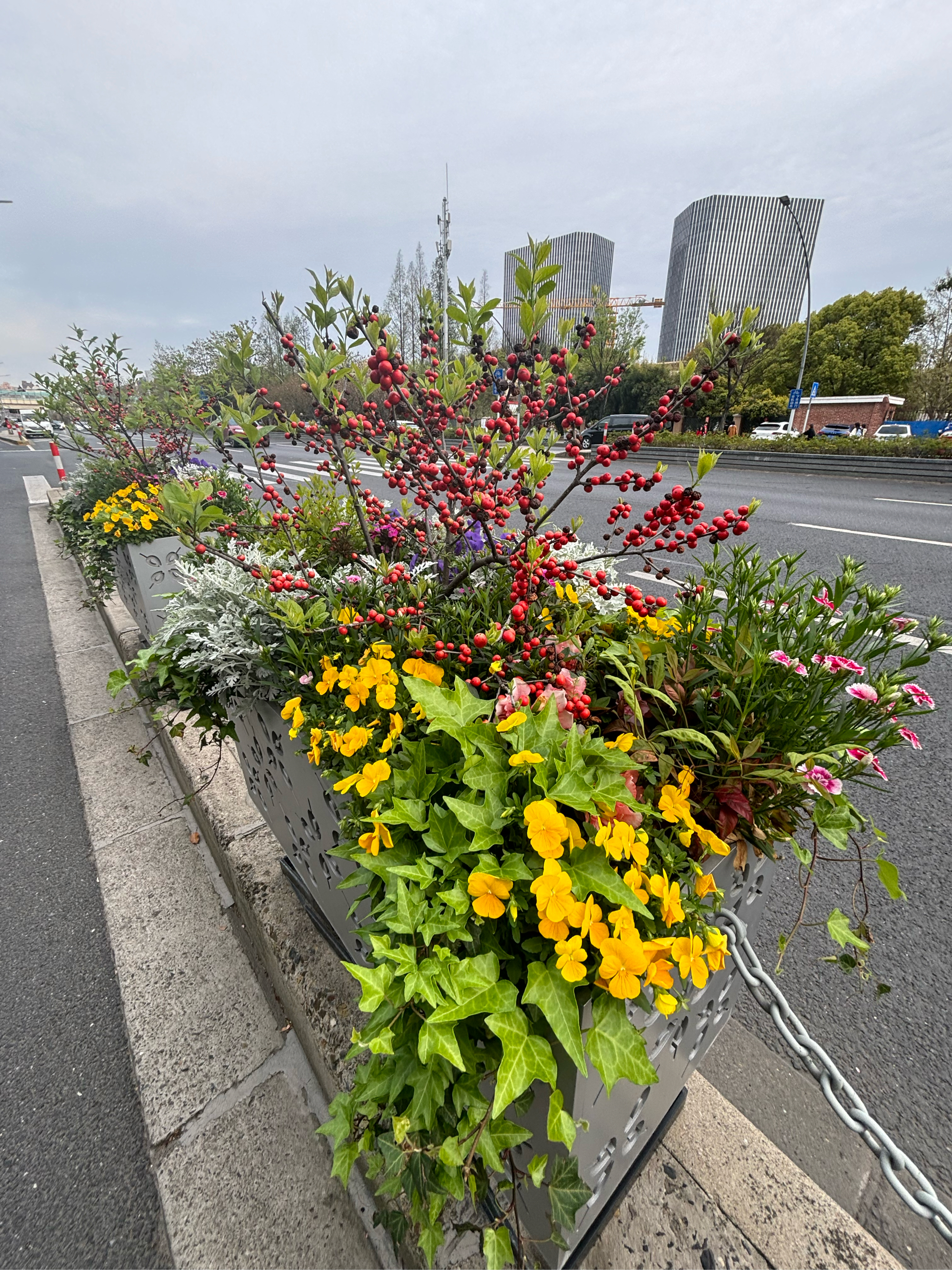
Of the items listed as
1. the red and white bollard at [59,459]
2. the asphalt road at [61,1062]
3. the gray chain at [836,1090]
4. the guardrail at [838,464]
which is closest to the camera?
the gray chain at [836,1090]

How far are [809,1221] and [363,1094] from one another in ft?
3.72

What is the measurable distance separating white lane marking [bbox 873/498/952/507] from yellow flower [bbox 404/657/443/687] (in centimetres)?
1313

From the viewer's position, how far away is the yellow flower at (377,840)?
92 cm

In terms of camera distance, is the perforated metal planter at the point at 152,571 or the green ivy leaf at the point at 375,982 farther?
the perforated metal planter at the point at 152,571

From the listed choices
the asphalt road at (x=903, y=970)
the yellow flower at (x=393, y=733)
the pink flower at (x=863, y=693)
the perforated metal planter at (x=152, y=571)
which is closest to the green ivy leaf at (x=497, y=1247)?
the yellow flower at (x=393, y=733)

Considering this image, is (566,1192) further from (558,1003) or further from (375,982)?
(375,982)

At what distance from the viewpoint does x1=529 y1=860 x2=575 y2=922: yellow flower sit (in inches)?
30.2

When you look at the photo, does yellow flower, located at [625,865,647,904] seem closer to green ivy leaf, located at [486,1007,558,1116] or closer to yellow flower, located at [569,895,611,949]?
yellow flower, located at [569,895,611,949]

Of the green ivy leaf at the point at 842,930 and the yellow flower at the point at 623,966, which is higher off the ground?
the yellow flower at the point at 623,966

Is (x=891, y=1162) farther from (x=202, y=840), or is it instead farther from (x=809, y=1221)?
(x=202, y=840)

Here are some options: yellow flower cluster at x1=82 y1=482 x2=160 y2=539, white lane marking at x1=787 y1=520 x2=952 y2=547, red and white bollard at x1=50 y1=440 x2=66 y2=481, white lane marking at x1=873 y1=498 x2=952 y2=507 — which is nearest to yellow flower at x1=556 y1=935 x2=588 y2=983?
yellow flower cluster at x1=82 y1=482 x2=160 y2=539

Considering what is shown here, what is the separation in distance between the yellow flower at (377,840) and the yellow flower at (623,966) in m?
0.37

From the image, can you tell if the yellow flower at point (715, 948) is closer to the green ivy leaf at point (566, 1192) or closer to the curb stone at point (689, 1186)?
the green ivy leaf at point (566, 1192)

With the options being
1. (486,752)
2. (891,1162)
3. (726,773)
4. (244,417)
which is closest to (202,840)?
(244,417)
